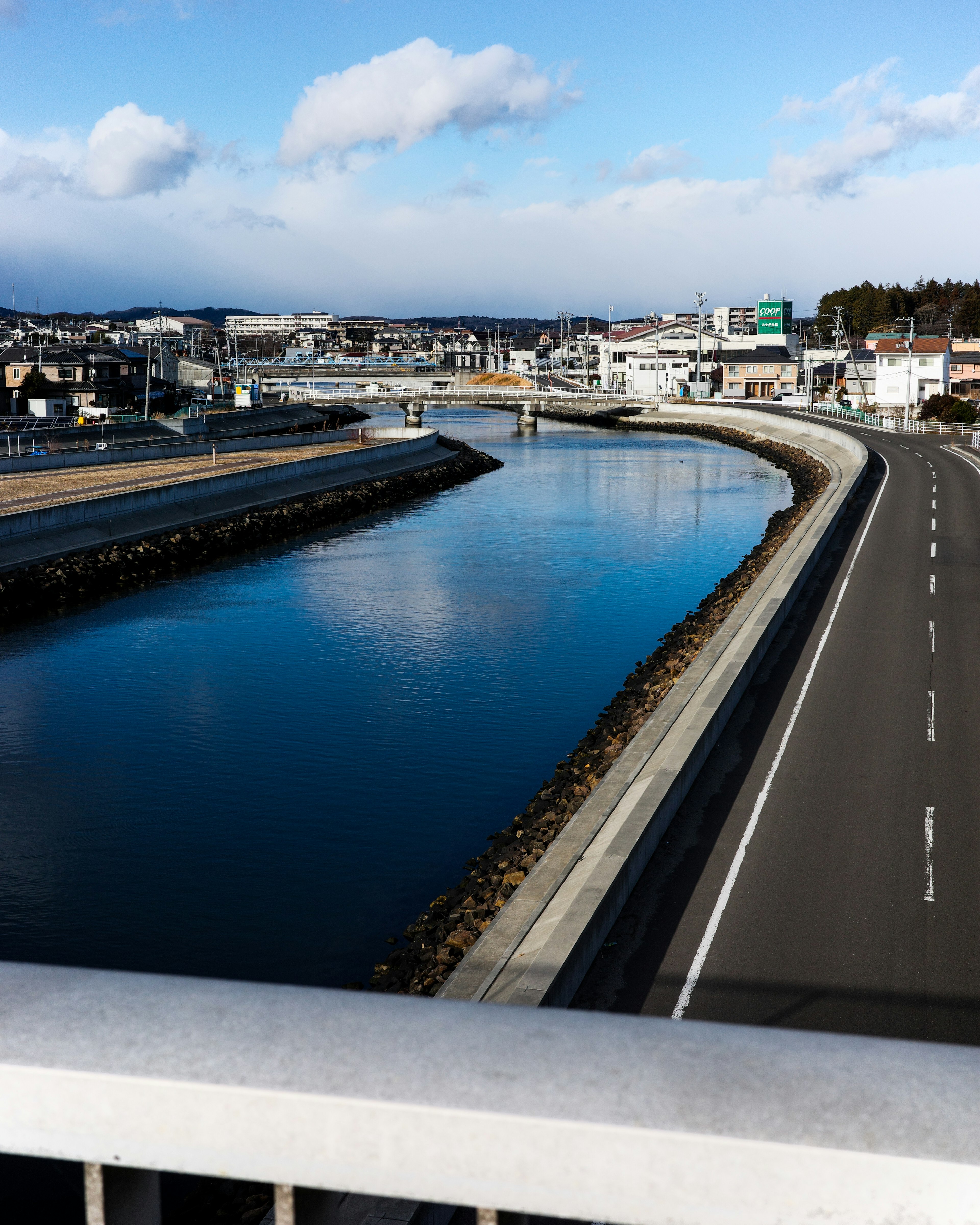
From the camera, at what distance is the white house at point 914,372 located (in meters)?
104

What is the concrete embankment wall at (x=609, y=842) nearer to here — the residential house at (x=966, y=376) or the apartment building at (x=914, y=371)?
the apartment building at (x=914, y=371)

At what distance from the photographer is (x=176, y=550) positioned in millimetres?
44188

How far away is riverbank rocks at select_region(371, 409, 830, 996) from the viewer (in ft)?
40.9

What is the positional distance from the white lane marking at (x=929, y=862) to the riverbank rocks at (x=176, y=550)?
2821 centimetres

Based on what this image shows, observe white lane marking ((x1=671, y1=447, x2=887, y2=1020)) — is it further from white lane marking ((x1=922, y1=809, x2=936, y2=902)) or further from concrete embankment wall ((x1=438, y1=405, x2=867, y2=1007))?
white lane marking ((x1=922, y1=809, x2=936, y2=902))

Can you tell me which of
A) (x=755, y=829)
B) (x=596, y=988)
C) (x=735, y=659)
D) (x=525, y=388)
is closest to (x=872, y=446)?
(x=735, y=659)

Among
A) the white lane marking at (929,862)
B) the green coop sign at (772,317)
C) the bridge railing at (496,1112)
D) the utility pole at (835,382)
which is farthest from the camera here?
the green coop sign at (772,317)

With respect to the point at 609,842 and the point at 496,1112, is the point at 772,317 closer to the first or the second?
the point at 609,842

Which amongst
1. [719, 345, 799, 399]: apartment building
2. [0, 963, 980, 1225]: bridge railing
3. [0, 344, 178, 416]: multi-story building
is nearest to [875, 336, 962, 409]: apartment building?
[719, 345, 799, 399]: apartment building

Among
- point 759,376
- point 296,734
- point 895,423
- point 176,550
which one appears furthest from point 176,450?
point 759,376

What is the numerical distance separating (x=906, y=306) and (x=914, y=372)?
86.5 meters

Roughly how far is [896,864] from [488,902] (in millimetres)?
5064

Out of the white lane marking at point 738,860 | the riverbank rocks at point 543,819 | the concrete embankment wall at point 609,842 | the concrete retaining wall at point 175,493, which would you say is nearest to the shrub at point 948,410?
the concrete retaining wall at point 175,493

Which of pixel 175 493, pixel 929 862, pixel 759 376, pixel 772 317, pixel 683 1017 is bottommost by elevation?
pixel 683 1017
